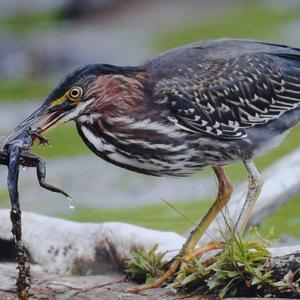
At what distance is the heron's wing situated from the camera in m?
8.41

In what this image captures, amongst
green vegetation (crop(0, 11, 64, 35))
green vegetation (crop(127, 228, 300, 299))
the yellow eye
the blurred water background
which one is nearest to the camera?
green vegetation (crop(127, 228, 300, 299))

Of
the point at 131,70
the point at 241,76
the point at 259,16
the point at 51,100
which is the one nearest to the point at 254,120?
the point at 241,76

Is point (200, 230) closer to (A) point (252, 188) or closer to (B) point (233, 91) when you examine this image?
(A) point (252, 188)

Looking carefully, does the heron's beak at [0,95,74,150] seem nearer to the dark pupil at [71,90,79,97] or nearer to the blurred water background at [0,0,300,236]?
the dark pupil at [71,90,79,97]

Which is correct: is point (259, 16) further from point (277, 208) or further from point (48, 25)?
point (277, 208)

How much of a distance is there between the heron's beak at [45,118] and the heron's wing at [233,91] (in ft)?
2.51

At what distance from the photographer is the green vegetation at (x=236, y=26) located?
20.6 meters

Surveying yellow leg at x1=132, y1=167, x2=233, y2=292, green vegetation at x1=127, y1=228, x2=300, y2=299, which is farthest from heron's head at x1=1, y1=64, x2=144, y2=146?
green vegetation at x1=127, y1=228, x2=300, y2=299

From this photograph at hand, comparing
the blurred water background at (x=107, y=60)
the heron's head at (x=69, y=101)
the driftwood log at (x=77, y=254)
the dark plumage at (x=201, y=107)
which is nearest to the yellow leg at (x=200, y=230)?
the driftwood log at (x=77, y=254)

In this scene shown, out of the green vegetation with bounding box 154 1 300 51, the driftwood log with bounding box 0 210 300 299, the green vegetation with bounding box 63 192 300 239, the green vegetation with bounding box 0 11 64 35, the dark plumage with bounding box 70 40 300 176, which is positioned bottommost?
the green vegetation with bounding box 154 1 300 51

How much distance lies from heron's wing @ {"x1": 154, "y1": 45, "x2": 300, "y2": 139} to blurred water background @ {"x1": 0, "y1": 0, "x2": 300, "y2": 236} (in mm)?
1622

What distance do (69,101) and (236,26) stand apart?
553 inches

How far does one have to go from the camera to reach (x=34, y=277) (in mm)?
8258

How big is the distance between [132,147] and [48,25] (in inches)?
611
